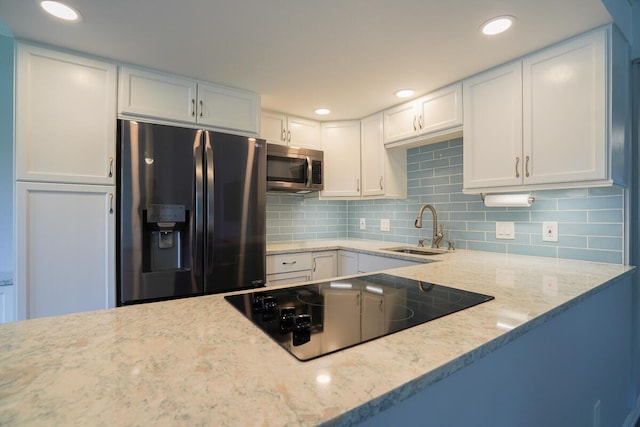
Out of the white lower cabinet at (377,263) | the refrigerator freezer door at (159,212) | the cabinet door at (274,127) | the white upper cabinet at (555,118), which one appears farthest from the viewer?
the cabinet door at (274,127)

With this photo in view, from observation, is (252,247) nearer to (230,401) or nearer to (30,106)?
(30,106)

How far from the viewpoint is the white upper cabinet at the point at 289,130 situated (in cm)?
274

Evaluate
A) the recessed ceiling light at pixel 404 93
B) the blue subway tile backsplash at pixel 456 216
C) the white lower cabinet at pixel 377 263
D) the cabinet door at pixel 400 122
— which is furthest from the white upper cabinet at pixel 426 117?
the white lower cabinet at pixel 377 263

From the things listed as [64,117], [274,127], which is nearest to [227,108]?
[274,127]

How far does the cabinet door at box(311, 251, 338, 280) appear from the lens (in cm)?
270

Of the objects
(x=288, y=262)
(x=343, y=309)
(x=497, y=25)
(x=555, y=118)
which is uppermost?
(x=497, y=25)

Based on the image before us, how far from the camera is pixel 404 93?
2375 millimetres

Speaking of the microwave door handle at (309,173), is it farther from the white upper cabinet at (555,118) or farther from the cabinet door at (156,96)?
the white upper cabinet at (555,118)

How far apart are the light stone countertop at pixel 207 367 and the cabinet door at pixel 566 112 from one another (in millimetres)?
985

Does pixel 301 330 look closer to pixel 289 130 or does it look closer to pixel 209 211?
pixel 209 211

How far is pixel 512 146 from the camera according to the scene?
1.84m

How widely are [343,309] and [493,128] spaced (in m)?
1.65

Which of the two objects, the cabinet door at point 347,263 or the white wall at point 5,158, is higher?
the white wall at point 5,158

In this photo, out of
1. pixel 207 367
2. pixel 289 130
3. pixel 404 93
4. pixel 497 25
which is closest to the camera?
pixel 207 367
